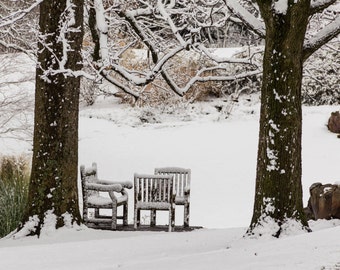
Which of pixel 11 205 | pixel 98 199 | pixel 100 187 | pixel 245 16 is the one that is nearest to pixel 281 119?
pixel 245 16

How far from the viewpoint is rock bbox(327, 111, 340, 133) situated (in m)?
19.9

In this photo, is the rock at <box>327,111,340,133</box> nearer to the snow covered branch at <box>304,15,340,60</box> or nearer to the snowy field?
the snowy field

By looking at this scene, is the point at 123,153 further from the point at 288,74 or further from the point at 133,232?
the point at 288,74

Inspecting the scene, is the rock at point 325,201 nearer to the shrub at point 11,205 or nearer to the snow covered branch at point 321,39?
the snow covered branch at point 321,39

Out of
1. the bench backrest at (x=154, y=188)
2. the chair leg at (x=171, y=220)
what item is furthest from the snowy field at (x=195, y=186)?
the bench backrest at (x=154, y=188)

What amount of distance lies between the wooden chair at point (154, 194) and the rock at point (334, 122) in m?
11.0

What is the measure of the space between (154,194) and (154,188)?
0.10 m

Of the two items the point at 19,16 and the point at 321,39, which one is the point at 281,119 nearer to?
the point at 321,39

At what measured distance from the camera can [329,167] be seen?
18.1 meters

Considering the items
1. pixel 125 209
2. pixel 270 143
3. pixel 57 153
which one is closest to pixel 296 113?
pixel 270 143

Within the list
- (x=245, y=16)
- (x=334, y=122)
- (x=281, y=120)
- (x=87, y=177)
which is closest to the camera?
(x=281, y=120)

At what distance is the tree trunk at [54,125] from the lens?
867 cm

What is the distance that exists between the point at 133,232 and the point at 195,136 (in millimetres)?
11496

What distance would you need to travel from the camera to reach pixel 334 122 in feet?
65.6
